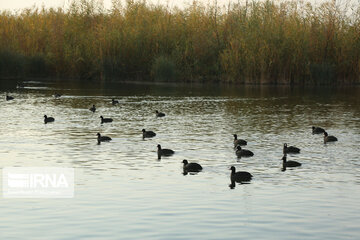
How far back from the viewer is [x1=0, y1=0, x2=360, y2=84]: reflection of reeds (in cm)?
5009

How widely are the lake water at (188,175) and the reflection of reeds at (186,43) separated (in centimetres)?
1273

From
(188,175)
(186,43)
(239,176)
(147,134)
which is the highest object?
(186,43)

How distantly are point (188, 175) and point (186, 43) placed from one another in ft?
122

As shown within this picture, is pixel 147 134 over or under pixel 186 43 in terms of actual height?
under

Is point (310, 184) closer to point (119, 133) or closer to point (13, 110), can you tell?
point (119, 133)

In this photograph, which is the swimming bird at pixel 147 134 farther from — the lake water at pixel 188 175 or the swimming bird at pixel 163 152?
the swimming bird at pixel 163 152

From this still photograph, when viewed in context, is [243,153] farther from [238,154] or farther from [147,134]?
[147,134]

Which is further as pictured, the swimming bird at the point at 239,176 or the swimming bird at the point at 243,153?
the swimming bird at the point at 243,153

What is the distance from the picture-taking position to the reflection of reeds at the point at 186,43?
50.1 metres

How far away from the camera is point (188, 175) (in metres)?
17.3

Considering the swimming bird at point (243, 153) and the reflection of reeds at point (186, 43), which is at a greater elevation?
the reflection of reeds at point (186, 43)

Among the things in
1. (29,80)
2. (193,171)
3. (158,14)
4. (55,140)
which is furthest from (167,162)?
(29,80)

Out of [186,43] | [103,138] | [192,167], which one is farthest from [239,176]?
[186,43]

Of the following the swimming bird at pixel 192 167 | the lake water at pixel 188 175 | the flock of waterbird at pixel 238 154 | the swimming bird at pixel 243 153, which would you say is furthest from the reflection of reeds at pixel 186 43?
the swimming bird at pixel 192 167
